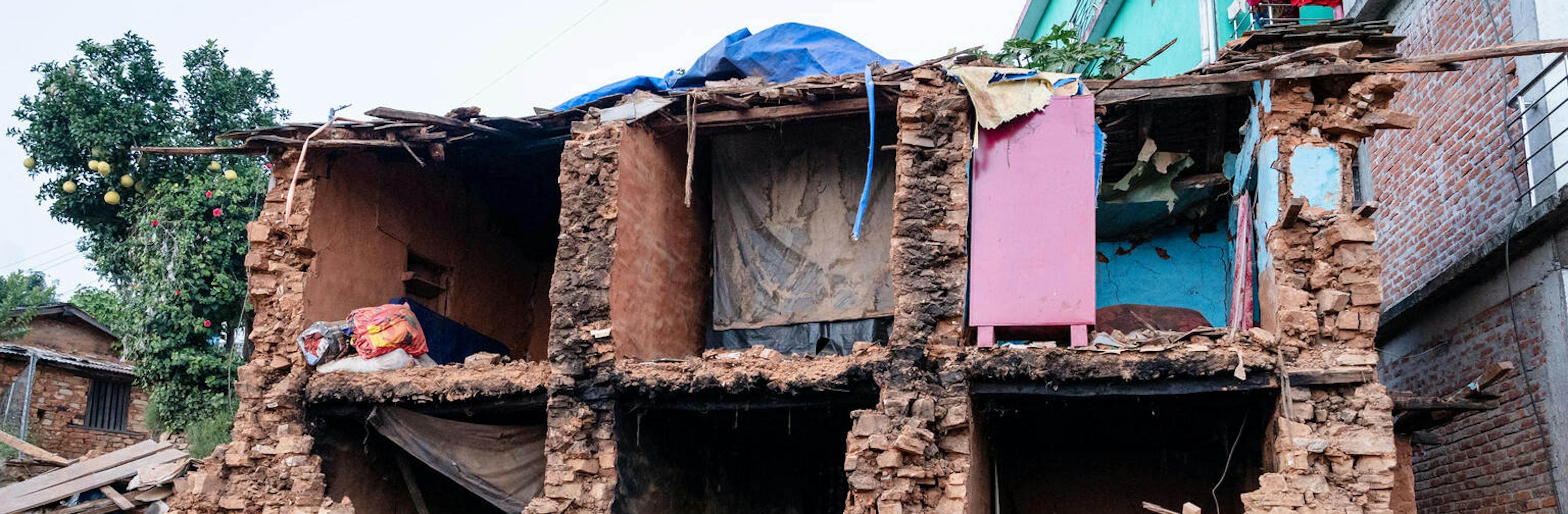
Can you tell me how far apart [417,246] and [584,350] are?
3.61m

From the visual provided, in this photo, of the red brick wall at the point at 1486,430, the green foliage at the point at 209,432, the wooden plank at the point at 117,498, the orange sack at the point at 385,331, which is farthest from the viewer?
the green foliage at the point at 209,432

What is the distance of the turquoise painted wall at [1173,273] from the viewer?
1134cm

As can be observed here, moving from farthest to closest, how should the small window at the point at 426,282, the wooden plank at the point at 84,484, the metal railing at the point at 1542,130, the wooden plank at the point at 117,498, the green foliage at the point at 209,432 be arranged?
the green foliage at the point at 209,432, the small window at the point at 426,282, the wooden plank at the point at 117,498, the wooden plank at the point at 84,484, the metal railing at the point at 1542,130

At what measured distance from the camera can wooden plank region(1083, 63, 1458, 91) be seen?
7660mm

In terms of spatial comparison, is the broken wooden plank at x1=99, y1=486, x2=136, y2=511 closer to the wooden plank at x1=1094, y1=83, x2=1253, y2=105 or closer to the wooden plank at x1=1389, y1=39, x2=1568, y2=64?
the wooden plank at x1=1094, y1=83, x2=1253, y2=105

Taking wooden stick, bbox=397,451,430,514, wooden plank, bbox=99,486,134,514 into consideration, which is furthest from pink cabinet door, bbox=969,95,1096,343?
wooden plank, bbox=99,486,134,514

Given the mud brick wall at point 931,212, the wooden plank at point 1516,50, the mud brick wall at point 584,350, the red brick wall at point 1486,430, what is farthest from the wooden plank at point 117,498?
the red brick wall at point 1486,430

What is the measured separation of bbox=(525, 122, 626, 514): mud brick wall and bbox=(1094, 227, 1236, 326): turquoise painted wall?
205 inches

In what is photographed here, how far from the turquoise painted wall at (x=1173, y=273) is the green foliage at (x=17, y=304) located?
614 inches

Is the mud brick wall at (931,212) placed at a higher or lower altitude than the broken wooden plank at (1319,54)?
lower

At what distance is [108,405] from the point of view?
18.2m

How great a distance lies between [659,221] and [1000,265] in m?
3.27

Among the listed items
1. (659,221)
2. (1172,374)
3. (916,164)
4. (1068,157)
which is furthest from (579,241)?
(1172,374)

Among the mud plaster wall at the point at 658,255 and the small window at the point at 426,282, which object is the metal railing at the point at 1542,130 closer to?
the mud plaster wall at the point at 658,255
